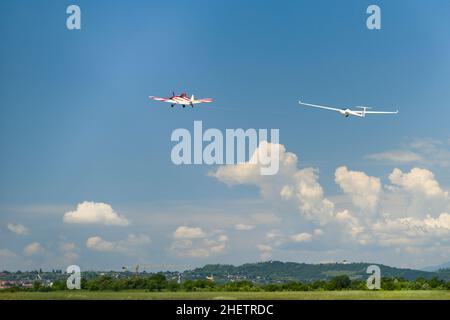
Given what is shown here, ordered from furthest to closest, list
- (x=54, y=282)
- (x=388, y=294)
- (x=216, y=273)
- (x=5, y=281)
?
(x=216, y=273)
(x=5, y=281)
(x=54, y=282)
(x=388, y=294)

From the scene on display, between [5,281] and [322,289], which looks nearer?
[322,289]

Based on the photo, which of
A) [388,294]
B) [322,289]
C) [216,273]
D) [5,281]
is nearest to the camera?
[388,294]
